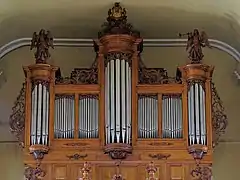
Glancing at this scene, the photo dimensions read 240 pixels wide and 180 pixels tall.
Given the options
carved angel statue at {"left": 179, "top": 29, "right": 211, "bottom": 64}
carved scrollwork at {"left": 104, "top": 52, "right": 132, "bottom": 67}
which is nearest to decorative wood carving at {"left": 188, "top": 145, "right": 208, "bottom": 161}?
carved angel statue at {"left": 179, "top": 29, "right": 211, "bottom": 64}

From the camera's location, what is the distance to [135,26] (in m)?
11.1

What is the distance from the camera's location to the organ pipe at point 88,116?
390 inches

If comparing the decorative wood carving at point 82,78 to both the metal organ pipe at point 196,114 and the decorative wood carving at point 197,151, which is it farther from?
the decorative wood carving at point 197,151

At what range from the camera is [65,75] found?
37.2ft

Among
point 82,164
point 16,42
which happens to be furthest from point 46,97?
point 16,42

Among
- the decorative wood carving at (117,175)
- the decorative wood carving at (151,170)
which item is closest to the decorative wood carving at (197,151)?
the decorative wood carving at (151,170)

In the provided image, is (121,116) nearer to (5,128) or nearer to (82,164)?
(82,164)

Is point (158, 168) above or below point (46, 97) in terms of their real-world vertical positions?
below

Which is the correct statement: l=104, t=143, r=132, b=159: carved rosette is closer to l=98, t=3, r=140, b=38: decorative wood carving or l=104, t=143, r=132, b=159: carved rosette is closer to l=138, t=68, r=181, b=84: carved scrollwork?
l=138, t=68, r=181, b=84: carved scrollwork

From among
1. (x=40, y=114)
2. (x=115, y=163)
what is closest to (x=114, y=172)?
(x=115, y=163)

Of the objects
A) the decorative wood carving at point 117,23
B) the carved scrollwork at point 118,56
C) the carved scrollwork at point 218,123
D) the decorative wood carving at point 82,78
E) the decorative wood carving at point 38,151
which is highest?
the decorative wood carving at point 117,23

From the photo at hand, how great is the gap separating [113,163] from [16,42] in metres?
2.85

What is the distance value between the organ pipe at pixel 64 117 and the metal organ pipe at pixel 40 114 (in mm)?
139

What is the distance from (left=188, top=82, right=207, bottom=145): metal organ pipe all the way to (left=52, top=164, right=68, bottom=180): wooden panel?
171 cm
